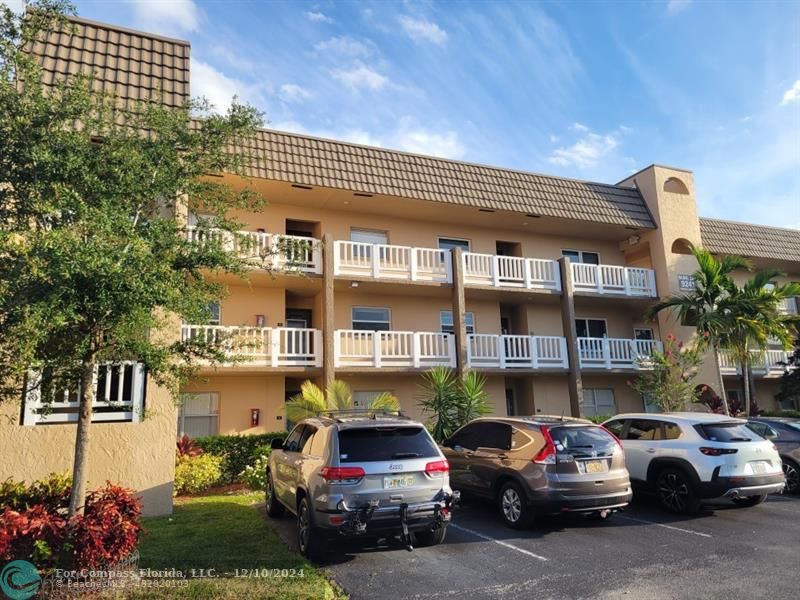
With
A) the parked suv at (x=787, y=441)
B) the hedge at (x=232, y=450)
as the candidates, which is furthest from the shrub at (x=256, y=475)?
the parked suv at (x=787, y=441)

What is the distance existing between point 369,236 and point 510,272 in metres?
4.81

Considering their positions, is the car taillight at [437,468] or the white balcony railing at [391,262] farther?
the white balcony railing at [391,262]

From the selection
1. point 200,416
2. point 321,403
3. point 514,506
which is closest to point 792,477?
point 514,506

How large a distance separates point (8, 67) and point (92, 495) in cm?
534

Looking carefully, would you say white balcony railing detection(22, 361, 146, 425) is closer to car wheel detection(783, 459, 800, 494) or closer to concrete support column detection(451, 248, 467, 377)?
concrete support column detection(451, 248, 467, 377)

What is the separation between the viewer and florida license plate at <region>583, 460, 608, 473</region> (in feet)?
26.8

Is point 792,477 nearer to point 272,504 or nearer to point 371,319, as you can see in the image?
point 272,504

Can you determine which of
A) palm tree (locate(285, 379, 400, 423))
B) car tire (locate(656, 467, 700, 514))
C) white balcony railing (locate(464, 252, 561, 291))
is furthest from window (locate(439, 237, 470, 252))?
car tire (locate(656, 467, 700, 514))

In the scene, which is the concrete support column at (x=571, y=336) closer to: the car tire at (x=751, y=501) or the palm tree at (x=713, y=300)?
the palm tree at (x=713, y=300)

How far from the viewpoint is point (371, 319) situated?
18016 millimetres

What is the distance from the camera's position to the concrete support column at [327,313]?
1489cm

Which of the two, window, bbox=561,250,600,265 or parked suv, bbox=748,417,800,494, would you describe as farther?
window, bbox=561,250,600,265

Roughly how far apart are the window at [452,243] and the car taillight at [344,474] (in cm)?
1352

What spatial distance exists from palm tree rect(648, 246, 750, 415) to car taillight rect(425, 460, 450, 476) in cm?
1356
